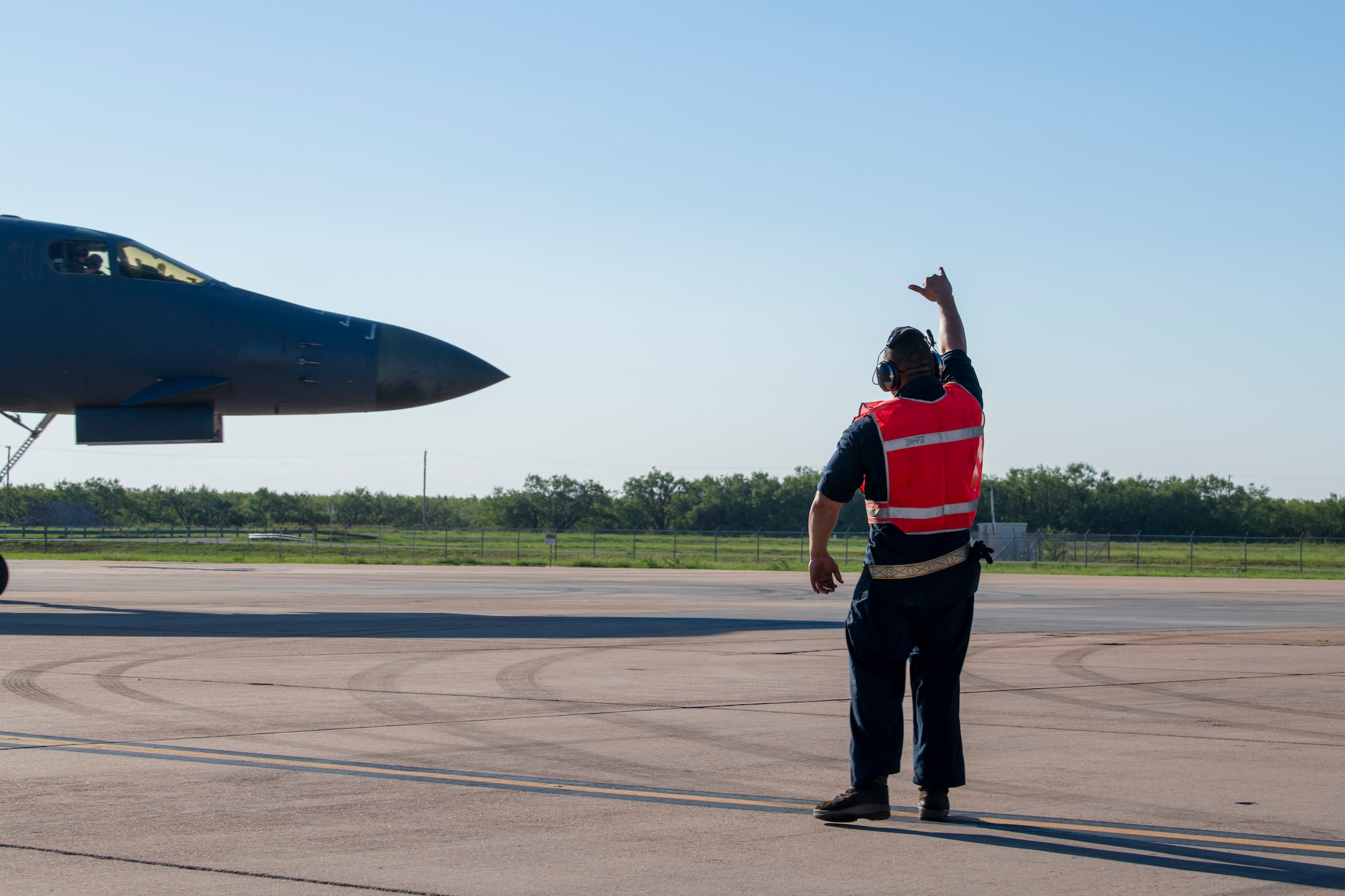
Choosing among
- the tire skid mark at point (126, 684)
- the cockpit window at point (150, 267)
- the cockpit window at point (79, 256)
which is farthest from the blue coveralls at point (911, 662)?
the cockpit window at point (79, 256)

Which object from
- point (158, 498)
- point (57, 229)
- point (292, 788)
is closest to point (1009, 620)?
point (292, 788)

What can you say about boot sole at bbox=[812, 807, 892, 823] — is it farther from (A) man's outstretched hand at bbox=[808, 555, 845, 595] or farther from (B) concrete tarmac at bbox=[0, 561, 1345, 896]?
(A) man's outstretched hand at bbox=[808, 555, 845, 595]

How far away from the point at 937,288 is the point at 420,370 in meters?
11.3

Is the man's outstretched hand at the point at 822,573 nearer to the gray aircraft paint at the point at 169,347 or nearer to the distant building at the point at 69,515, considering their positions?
the gray aircraft paint at the point at 169,347

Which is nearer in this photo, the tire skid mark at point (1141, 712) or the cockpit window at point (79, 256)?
the tire skid mark at point (1141, 712)

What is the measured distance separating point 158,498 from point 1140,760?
126346 millimetres

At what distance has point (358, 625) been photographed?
1436 cm

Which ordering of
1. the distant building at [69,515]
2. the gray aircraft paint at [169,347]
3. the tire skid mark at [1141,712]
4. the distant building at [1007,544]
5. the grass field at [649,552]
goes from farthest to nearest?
the distant building at [69,515], the distant building at [1007,544], the grass field at [649,552], the gray aircraft paint at [169,347], the tire skid mark at [1141,712]

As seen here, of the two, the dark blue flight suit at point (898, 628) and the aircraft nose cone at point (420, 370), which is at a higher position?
the aircraft nose cone at point (420, 370)

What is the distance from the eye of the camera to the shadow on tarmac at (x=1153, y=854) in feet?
13.2

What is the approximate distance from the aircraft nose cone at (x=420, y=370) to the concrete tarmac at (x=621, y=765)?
12.8 ft

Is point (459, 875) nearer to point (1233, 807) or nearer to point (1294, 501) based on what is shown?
point (1233, 807)

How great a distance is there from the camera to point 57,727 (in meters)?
6.99

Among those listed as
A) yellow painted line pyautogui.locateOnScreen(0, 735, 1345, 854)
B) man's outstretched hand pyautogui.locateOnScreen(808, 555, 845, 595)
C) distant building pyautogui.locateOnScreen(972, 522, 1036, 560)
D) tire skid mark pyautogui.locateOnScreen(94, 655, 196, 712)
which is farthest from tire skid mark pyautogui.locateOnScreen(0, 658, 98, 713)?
distant building pyautogui.locateOnScreen(972, 522, 1036, 560)
